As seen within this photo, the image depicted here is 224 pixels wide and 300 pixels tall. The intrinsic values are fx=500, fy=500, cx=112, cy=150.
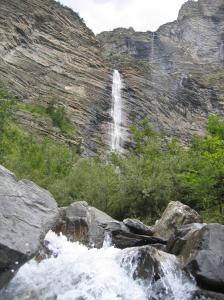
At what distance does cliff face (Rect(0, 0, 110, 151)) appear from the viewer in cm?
4841

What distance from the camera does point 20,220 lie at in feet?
36.1

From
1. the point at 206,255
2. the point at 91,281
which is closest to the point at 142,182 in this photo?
the point at 206,255

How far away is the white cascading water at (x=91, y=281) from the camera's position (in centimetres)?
1077

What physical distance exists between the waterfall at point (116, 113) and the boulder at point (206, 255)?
33500 mm

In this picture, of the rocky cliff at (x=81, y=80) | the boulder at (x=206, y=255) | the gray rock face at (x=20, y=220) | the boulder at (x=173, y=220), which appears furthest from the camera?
the rocky cliff at (x=81, y=80)

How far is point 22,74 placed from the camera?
163 ft

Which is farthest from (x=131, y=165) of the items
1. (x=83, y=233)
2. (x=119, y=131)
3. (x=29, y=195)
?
(x=119, y=131)

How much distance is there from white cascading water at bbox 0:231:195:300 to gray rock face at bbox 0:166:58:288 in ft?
2.56

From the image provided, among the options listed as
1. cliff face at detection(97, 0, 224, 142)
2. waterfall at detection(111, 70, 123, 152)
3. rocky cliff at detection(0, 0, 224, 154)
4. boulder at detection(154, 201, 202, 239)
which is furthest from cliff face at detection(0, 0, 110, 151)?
boulder at detection(154, 201, 202, 239)

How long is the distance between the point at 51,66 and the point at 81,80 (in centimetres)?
374

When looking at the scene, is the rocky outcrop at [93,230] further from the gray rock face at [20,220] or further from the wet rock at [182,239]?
the gray rock face at [20,220]

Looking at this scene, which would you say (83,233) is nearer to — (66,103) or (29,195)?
(29,195)

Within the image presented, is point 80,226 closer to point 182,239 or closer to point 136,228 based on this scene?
point 136,228

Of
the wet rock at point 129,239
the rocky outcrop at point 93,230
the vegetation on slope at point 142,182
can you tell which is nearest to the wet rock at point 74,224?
the rocky outcrop at point 93,230
